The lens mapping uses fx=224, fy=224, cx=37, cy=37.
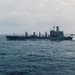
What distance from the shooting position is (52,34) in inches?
6033

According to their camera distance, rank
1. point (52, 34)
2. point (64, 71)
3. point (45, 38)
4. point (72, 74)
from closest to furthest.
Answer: point (72, 74), point (64, 71), point (52, 34), point (45, 38)

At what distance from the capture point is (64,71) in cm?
3909

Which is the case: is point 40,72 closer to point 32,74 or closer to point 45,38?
point 32,74

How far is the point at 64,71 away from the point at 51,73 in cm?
280

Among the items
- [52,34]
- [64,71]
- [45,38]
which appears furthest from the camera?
[45,38]

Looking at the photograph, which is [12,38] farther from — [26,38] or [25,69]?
[25,69]

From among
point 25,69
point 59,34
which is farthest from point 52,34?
point 25,69

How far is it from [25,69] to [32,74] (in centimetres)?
427

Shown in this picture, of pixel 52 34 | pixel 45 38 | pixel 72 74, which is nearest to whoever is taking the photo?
pixel 72 74

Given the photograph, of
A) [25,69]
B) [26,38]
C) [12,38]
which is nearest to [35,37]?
[26,38]

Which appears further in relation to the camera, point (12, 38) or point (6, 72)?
point (12, 38)

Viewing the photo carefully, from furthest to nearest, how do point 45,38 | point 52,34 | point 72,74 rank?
1. point 45,38
2. point 52,34
3. point 72,74

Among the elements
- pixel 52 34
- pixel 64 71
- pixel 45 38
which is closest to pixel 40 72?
pixel 64 71

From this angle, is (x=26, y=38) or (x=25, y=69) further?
(x=26, y=38)
